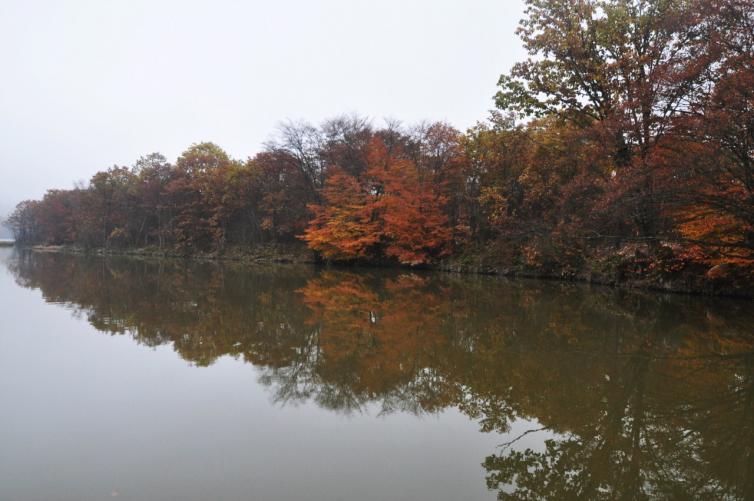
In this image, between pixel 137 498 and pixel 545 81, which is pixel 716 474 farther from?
pixel 545 81

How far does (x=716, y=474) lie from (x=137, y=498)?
445 cm

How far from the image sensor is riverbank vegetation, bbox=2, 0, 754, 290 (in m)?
11.6

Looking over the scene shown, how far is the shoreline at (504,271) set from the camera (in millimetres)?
15078

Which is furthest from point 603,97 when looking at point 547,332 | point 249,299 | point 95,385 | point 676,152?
point 95,385

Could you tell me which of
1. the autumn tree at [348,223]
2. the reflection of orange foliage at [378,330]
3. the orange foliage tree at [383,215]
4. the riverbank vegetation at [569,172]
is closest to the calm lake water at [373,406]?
the reflection of orange foliage at [378,330]

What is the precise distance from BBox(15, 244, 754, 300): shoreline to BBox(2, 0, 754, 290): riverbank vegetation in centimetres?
16

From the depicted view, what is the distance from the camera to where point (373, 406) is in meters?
5.37

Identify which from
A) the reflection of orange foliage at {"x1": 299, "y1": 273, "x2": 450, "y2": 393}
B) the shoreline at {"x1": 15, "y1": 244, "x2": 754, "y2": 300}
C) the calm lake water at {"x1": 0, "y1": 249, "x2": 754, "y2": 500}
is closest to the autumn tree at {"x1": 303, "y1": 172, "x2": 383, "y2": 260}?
the shoreline at {"x1": 15, "y1": 244, "x2": 754, "y2": 300}

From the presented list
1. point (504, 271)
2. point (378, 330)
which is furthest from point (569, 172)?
point (378, 330)

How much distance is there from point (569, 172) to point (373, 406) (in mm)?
19783

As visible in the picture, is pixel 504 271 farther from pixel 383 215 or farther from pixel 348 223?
pixel 348 223

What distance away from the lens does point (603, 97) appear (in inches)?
630

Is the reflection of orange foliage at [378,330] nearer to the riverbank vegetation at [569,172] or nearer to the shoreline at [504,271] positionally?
the riverbank vegetation at [569,172]

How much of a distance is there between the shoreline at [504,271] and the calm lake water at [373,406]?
208 inches
